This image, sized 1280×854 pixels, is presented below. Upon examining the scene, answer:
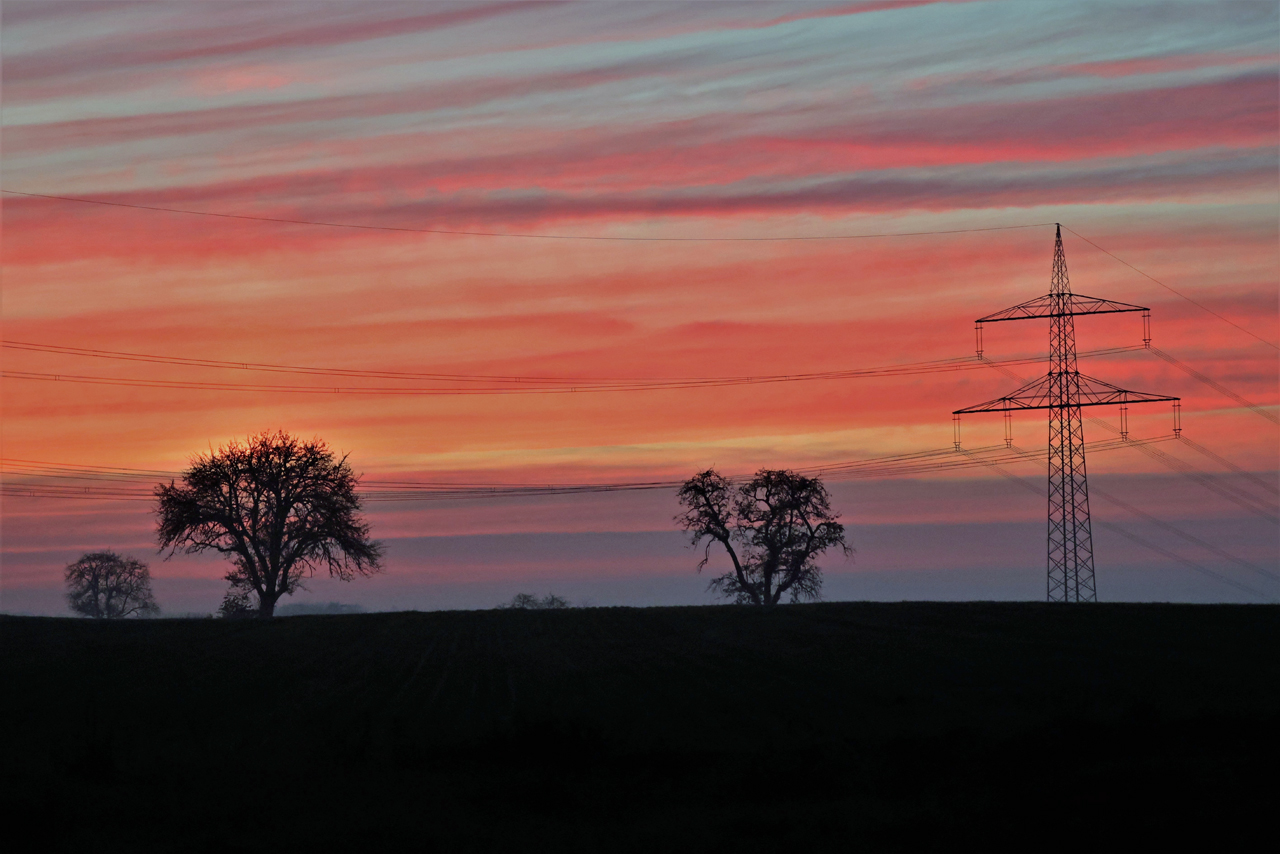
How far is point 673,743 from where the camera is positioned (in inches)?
1164

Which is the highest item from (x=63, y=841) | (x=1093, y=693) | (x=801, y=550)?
(x=801, y=550)

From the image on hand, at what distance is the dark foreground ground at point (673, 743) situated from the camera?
861 inches

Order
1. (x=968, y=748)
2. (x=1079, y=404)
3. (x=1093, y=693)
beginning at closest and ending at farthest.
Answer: (x=968, y=748), (x=1093, y=693), (x=1079, y=404)

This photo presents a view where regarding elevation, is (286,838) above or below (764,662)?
below

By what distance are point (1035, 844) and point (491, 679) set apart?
2632cm

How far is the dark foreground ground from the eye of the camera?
2188 cm

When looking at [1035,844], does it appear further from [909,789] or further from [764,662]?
[764,662]

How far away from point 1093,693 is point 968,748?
8.85 meters

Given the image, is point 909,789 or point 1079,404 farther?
point 1079,404

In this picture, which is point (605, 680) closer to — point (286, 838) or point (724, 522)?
point (286, 838)

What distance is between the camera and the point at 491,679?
143 ft

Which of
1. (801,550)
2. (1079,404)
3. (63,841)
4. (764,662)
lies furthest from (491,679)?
(801,550)

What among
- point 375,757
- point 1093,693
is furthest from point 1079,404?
point 375,757

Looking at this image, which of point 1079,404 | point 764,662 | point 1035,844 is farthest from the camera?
point 1079,404
